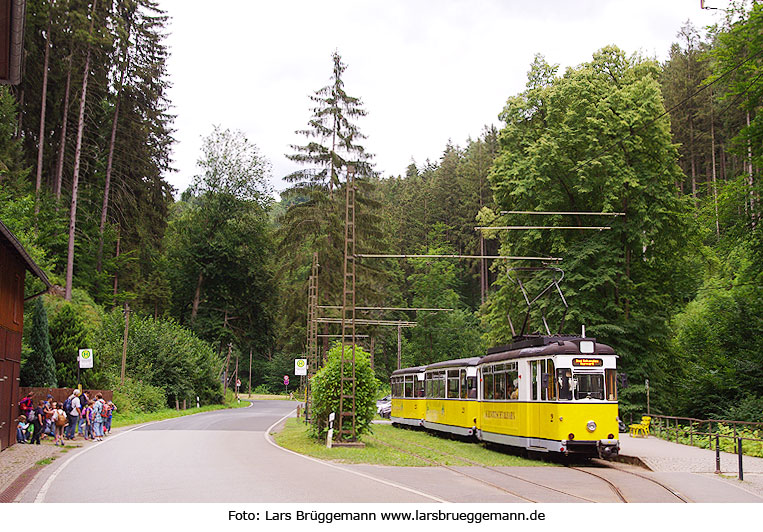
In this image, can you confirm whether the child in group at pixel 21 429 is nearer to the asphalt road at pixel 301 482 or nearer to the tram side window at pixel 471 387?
the asphalt road at pixel 301 482

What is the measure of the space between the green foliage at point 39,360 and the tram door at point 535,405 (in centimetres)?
2064

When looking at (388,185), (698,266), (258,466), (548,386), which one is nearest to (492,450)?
(548,386)

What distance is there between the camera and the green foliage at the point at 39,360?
31594mm

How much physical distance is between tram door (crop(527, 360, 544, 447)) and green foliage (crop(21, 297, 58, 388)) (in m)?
20.6

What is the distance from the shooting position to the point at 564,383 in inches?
801

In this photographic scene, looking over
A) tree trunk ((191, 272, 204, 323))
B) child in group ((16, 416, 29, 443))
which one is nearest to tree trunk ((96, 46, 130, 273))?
tree trunk ((191, 272, 204, 323))

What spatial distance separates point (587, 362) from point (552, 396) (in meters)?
1.35

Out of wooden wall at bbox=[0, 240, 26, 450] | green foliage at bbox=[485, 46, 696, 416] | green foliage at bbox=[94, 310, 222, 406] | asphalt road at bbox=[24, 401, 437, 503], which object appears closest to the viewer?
asphalt road at bbox=[24, 401, 437, 503]

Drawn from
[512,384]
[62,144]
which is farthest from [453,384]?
[62,144]

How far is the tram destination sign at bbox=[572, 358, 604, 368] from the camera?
2058cm

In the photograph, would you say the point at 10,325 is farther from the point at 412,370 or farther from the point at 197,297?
the point at 197,297

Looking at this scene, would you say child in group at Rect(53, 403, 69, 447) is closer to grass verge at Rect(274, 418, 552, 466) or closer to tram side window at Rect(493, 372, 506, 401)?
grass verge at Rect(274, 418, 552, 466)

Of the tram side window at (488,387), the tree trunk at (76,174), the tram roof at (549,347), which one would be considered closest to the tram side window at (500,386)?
the tram side window at (488,387)

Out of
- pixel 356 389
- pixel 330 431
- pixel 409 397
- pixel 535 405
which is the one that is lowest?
pixel 330 431
